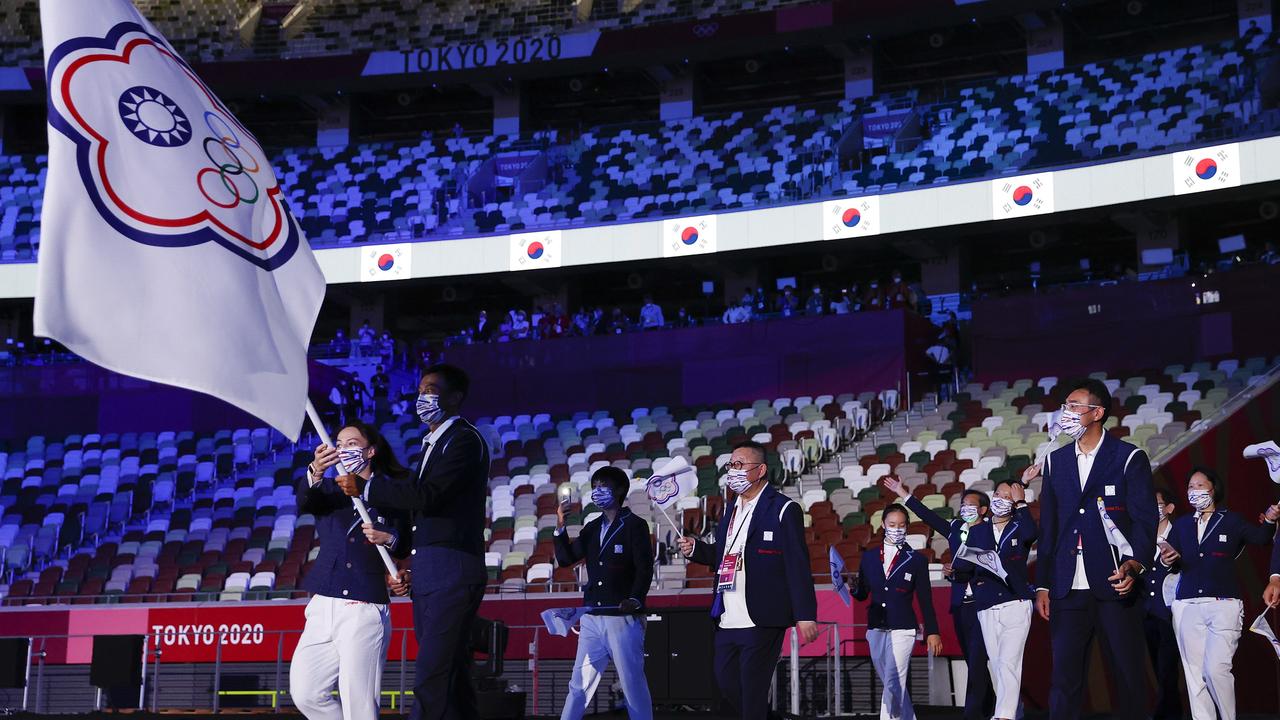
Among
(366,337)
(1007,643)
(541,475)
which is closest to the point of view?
(1007,643)

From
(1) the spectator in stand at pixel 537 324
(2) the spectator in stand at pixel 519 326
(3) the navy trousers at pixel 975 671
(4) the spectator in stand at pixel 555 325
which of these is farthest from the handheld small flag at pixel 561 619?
(2) the spectator in stand at pixel 519 326

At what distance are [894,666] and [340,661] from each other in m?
6.18

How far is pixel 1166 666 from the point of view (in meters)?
12.4

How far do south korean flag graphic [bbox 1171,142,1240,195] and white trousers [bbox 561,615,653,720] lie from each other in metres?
18.3

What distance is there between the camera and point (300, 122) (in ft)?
128

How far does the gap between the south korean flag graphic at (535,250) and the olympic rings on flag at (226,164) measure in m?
22.2

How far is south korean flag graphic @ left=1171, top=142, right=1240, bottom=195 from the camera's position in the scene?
975 inches

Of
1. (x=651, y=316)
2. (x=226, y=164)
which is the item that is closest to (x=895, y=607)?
(x=226, y=164)

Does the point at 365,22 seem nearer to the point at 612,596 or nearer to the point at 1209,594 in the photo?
the point at 612,596

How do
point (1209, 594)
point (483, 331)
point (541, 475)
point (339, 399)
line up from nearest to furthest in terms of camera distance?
point (1209, 594)
point (541, 475)
point (339, 399)
point (483, 331)

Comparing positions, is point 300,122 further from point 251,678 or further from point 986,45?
point 251,678

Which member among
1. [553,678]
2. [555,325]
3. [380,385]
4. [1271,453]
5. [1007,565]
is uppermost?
[555,325]

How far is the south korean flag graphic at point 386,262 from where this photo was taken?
3066 cm

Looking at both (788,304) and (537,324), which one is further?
(537,324)
